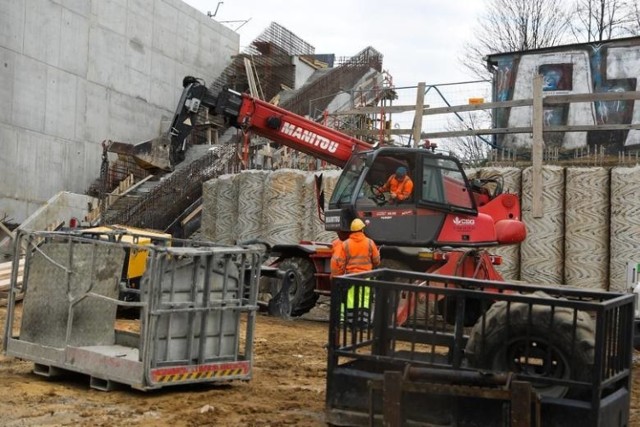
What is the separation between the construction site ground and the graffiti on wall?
14.7 metres

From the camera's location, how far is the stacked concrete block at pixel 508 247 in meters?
16.2

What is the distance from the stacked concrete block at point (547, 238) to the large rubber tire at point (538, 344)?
10.3 metres

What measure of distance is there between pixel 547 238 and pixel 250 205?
6.61 meters

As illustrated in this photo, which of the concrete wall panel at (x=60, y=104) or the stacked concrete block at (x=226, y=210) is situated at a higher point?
the concrete wall panel at (x=60, y=104)

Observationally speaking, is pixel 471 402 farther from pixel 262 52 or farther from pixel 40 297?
pixel 262 52

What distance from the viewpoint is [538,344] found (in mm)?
5805

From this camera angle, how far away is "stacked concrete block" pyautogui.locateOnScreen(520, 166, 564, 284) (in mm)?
15891

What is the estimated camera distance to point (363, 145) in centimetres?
1489

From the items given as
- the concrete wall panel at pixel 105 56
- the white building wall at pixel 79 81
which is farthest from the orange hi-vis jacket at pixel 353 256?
the concrete wall panel at pixel 105 56

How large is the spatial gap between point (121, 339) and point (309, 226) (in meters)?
9.73

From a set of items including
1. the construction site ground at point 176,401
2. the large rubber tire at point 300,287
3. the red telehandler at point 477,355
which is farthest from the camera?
the large rubber tire at point 300,287

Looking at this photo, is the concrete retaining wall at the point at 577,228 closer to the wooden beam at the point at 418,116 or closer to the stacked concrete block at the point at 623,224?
the stacked concrete block at the point at 623,224

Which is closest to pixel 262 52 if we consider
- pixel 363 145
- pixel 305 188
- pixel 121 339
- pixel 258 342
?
pixel 305 188

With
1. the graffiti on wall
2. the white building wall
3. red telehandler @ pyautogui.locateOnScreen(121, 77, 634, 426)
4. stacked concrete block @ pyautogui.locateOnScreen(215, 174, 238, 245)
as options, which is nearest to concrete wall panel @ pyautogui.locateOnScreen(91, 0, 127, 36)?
the white building wall
